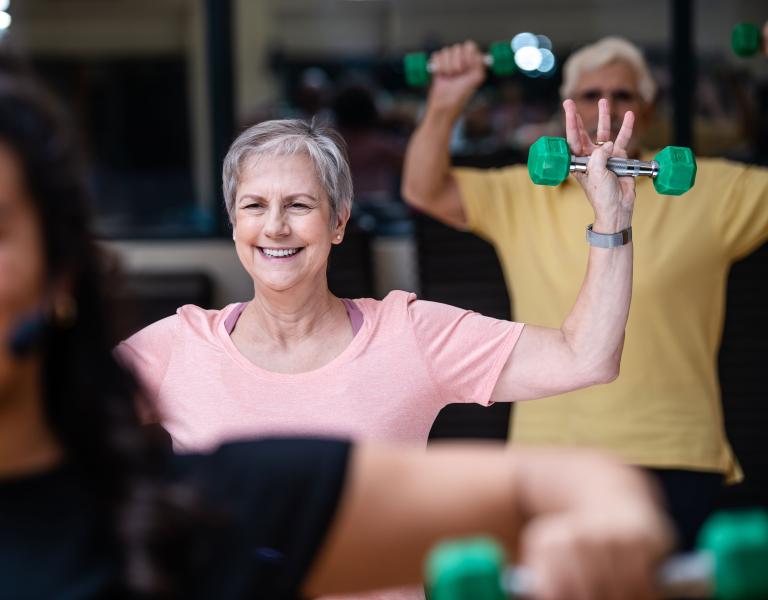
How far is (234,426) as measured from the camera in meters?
2.07

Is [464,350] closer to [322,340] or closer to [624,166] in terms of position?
[322,340]

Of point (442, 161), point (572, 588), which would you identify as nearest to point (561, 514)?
point (572, 588)

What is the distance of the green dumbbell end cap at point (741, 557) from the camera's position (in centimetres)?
106

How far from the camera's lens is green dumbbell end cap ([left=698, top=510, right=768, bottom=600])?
1058 millimetres

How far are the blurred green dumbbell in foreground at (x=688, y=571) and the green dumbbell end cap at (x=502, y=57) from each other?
2.20m

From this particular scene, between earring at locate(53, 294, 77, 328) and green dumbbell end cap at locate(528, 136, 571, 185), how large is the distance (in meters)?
1.10

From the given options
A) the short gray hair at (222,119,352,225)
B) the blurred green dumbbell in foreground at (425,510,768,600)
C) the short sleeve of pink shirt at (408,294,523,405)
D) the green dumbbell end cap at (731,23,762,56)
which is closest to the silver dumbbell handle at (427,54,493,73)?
the green dumbbell end cap at (731,23,762,56)

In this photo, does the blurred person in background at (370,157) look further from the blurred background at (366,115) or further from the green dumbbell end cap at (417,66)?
the green dumbbell end cap at (417,66)

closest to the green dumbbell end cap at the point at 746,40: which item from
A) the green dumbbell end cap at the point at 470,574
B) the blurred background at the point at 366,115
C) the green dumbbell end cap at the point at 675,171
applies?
the green dumbbell end cap at the point at 675,171

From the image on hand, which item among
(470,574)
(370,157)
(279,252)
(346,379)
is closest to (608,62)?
(279,252)

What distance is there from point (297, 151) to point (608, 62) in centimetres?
Result: 107

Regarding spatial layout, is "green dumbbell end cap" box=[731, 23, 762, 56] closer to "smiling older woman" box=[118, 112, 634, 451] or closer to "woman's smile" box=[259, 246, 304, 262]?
"smiling older woman" box=[118, 112, 634, 451]

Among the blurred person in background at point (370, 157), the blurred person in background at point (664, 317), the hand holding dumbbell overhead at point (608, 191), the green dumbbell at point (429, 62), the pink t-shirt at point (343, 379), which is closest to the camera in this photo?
the pink t-shirt at point (343, 379)

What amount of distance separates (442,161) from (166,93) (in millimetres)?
4329
